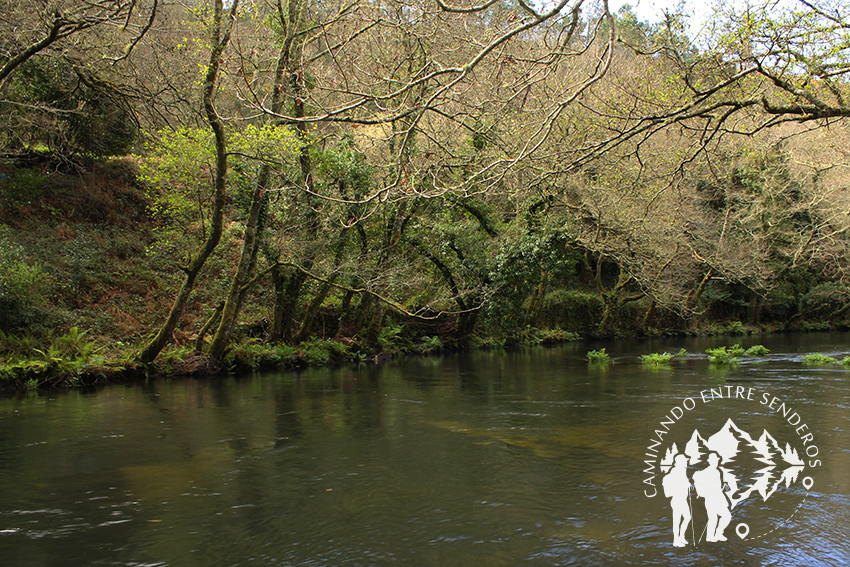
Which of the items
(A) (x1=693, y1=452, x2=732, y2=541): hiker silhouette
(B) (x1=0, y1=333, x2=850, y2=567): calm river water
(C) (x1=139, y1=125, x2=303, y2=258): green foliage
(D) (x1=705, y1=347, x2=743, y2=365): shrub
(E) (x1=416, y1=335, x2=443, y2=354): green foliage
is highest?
(C) (x1=139, y1=125, x2=303, y2=258): green foliage

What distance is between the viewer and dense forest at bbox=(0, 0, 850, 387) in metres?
8.91

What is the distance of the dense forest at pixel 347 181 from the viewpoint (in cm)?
891

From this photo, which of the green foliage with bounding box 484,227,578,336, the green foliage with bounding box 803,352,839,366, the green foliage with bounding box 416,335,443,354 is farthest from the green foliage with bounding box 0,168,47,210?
the green foliage with bounding box 803,352,839,366

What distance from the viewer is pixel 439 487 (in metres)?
6.33

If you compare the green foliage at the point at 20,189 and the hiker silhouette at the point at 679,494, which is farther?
the green foliage at the point at 20,189

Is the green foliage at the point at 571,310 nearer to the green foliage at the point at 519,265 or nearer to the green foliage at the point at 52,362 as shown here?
the green foliage at the point at 519,265

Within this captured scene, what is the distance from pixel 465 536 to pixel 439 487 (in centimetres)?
129

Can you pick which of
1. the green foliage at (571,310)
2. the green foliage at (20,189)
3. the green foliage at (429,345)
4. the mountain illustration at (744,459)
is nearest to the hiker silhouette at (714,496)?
the mountain illustration at (744,459)

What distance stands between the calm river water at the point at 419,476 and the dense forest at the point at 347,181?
314 centimetres

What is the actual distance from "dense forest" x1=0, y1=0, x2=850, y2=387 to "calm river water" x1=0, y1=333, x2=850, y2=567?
314cm

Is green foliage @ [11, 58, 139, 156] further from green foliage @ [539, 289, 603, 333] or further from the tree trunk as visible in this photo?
green foliage @ [539, 289, 603, 333]

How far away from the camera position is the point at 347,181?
17797 mm

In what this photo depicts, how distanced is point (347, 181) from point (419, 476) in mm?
12223

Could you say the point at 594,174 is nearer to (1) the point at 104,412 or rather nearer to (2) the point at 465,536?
(1) the point at 104,412
